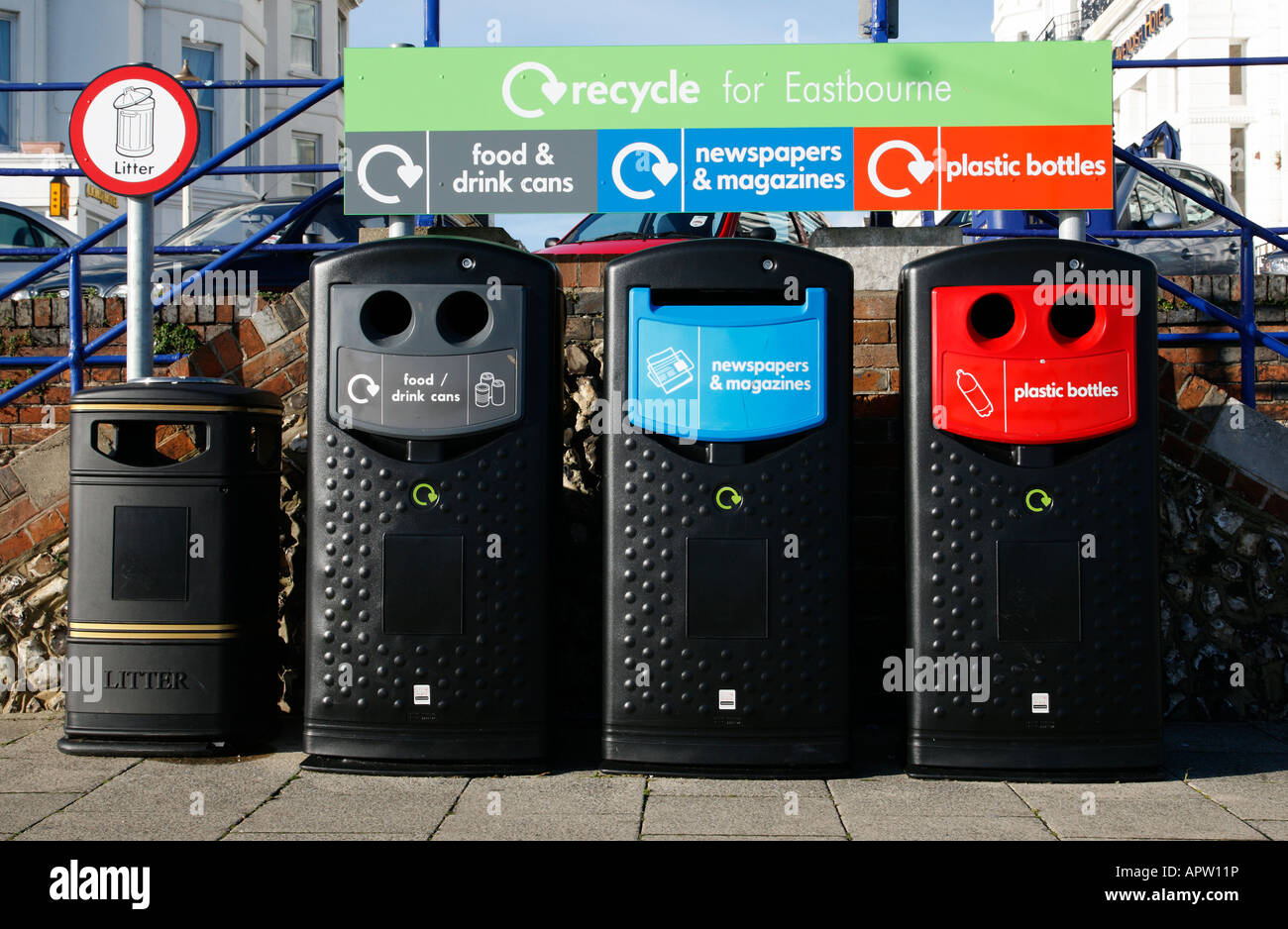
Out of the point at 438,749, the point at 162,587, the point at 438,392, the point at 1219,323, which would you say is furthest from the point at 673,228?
the point at 438,749

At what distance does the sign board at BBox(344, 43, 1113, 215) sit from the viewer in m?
4.66

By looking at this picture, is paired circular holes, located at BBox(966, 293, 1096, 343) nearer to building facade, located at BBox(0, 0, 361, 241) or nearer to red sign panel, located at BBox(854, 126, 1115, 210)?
red sign panel, located at BBox(854, 126, 1115, 210)

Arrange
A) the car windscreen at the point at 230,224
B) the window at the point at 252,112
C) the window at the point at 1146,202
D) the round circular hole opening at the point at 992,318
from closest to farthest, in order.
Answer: the round circular hole opening at the point at 992,318 → the window at the point at 1146,202 → the car windscreen at the point at 230,224 → the window at the point at 252,112

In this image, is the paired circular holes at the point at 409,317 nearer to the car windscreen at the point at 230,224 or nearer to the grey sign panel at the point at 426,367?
the grey sign panel at the point at 426,367

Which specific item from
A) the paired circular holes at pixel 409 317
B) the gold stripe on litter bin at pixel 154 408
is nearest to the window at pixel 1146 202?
the paired circular holes at pixel 409 317

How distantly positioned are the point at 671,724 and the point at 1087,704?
123 centimetres

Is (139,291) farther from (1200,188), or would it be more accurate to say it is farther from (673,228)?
(1200,188)

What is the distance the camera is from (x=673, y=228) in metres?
7.11

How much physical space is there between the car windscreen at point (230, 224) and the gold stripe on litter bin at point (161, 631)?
6.82 meters

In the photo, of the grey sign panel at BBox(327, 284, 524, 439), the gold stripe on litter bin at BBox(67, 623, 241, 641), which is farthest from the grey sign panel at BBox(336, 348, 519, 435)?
the gold stripe on litter bin at BBox(67, 623, 241, 641)

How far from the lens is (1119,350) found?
11.9ft

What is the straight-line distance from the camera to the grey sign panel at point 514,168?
185 inches
